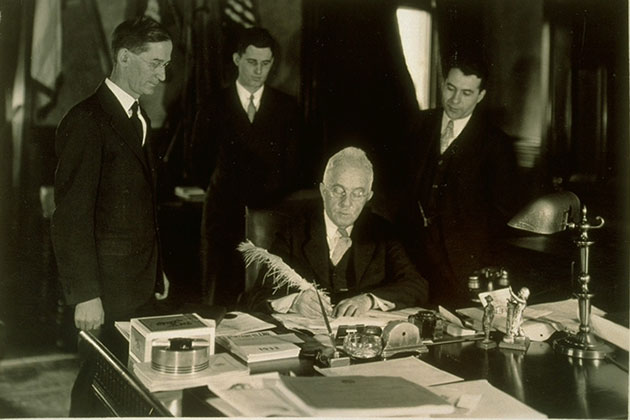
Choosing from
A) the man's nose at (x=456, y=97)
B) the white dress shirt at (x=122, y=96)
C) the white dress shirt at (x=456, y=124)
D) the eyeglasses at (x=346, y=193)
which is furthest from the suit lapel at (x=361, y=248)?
the white dress shirt at (x=122, y=96)

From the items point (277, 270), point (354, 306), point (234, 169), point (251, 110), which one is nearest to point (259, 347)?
point (354, 306)

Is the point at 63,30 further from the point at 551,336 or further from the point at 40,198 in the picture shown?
the point at 551,336

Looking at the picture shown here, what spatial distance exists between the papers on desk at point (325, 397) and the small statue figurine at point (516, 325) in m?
0.49

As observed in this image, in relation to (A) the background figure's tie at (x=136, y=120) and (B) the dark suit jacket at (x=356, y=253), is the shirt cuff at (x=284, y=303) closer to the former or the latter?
(B) the dark suit jacket at (x=356, y=253)

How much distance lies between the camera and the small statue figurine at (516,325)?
183 cm

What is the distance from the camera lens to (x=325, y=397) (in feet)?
4.41

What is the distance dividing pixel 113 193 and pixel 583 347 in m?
1.60

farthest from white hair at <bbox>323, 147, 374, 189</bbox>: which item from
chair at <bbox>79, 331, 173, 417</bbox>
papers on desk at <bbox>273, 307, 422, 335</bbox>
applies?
chair at <bbox>79, 331, 173, 417</bbox>

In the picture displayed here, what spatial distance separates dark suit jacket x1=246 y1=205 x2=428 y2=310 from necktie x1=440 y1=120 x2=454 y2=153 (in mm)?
586

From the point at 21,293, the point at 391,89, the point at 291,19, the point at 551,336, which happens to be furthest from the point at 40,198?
the point at 551,336

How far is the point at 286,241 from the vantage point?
254cm

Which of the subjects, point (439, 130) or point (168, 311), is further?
point (439, 130)

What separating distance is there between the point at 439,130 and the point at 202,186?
106 cm

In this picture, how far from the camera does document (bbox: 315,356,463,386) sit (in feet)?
5.09
